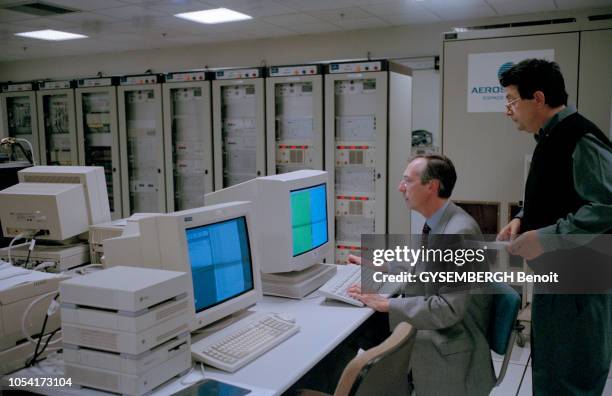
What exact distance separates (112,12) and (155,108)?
3.60ft

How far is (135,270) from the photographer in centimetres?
161

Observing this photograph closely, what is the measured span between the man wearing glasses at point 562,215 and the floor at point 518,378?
3.42 ft

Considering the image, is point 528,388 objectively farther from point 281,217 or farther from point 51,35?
point 51,35

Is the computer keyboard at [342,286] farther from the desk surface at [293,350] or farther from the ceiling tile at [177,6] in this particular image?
the ceiling tile at [177,6]

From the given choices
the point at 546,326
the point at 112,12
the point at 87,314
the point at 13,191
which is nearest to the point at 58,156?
the point at 112,12

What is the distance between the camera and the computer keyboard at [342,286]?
82.8 inches

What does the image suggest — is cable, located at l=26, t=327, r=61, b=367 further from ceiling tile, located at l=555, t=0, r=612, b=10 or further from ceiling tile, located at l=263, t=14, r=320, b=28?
ceiling tile, located at l=555, t=0, r=612, b=10

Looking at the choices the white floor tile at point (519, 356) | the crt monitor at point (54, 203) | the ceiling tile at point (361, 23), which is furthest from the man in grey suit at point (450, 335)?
the ceiling tile at point (361, 23)

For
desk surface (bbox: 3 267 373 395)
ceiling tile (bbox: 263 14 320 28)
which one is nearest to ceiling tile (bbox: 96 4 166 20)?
ceiling tile (bbox: 263 14 320 28)

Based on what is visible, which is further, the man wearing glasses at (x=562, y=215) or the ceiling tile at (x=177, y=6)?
the ceiling tile at (x=177, y=6)

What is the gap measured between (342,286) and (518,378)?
1.59 meters

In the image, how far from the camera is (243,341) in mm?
1733

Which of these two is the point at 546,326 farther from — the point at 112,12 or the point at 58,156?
the point at 58,156

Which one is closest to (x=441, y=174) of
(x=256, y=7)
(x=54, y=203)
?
(x=54, y=203)
